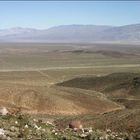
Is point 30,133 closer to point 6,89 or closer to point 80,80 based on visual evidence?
point 6,89

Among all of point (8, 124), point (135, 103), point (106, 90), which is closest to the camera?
point (8, 124)

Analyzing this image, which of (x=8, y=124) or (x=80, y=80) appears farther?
(x=80, y=80)

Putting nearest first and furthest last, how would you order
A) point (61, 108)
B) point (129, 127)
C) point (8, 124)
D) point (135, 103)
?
1. point (8, 124)
2. point (129, 127)
3. point (61, 108)
4. point (135, 103)

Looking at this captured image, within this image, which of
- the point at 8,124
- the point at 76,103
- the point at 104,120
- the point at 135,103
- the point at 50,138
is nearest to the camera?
the point at 50,138

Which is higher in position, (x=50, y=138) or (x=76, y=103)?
(x=50, y=138)

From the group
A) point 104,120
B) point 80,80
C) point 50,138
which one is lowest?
point 80,80

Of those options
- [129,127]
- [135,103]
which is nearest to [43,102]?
[135,103]

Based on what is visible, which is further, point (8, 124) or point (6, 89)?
point (6, 89)

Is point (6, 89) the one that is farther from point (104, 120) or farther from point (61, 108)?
point (104, 120)

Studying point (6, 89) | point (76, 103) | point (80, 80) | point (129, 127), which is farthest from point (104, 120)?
point (80, 80)
